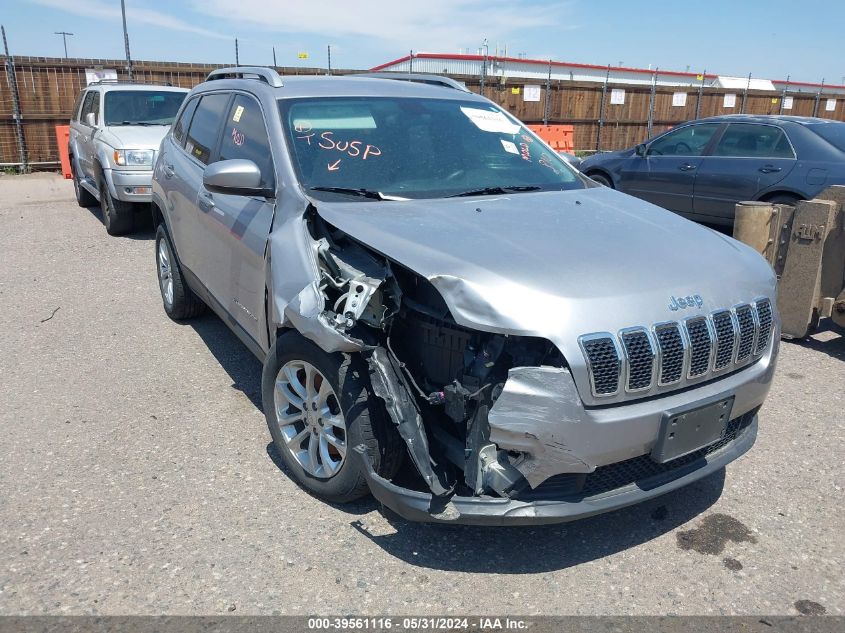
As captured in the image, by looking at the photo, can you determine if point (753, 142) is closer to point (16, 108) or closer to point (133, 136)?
point (133, 136)

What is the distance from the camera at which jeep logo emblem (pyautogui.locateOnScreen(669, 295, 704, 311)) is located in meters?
2.64

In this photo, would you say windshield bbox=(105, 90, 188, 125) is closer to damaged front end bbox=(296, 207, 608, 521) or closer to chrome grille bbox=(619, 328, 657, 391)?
damaged front end bbox=(296, 207, 608, 521)

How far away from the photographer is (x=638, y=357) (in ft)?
8.19

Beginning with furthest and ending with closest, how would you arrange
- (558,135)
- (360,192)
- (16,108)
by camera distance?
(558,135) < (16,108) < (360,192)

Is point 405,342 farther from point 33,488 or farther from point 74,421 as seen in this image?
point 74,421

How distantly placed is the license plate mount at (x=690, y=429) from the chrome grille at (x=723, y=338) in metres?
0.15

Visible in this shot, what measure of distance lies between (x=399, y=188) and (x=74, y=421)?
235cm

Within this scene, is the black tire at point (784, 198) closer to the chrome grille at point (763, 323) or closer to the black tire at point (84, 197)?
the chrome grille at point (763, 323)

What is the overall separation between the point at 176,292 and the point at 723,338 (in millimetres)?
4163

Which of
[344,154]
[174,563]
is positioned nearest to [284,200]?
[344,154]

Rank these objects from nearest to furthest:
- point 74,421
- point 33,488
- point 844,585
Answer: point 844,585
point 33,488
point 74,421

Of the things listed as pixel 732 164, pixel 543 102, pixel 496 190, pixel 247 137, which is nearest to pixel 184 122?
pixel 247 137

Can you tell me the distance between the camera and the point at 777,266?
5.75 meters

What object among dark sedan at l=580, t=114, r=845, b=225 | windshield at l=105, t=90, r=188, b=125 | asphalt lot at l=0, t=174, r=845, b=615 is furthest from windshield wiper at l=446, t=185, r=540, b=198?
windshield at l=105, t=90, r=188, b=125
